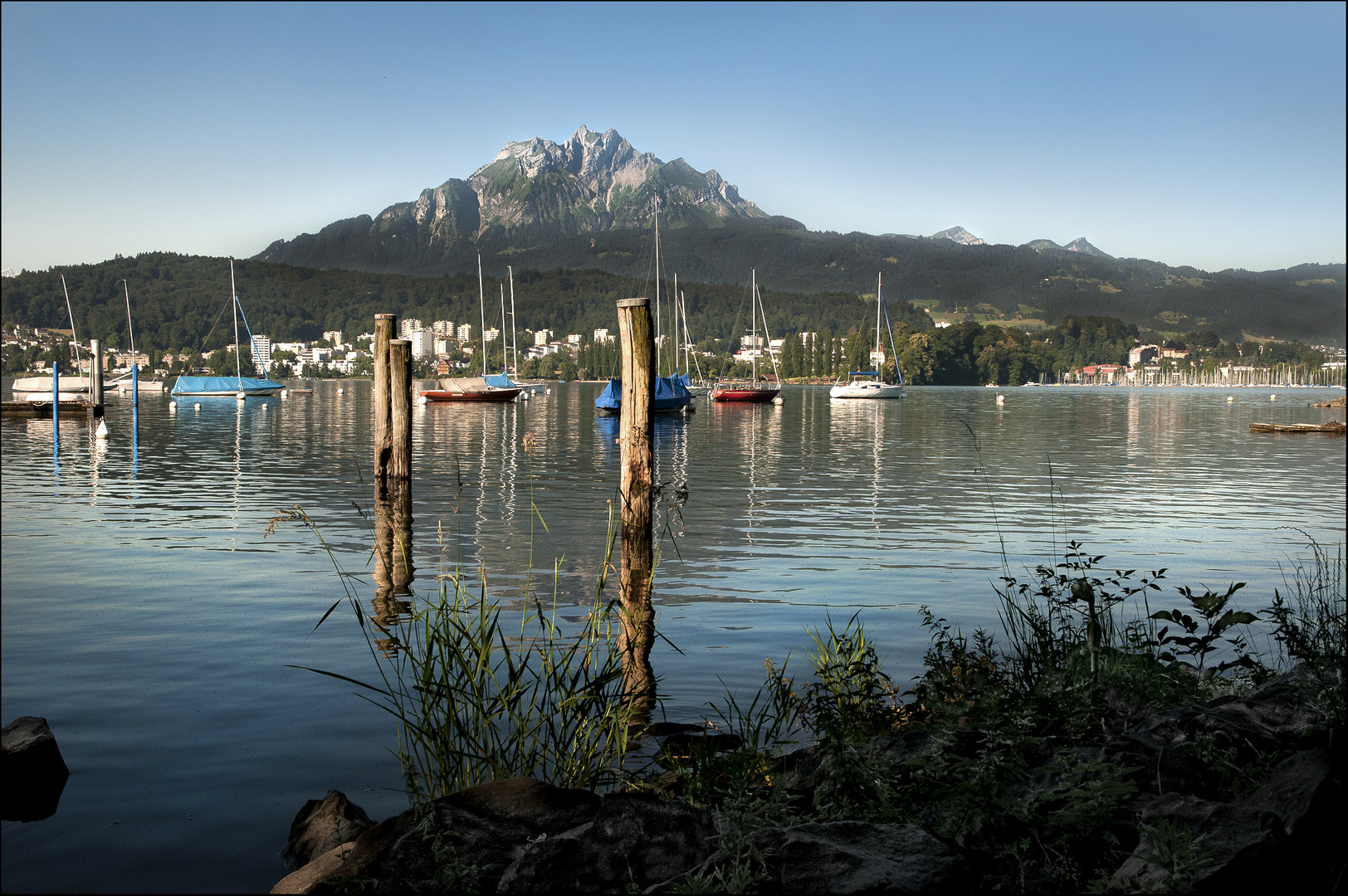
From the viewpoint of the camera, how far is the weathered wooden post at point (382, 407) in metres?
18.9

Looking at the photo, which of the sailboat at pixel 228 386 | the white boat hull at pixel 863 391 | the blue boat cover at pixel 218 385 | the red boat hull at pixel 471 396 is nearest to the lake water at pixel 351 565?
the red boat hull at pixel 471 396

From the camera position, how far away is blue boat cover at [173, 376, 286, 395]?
9044 cm

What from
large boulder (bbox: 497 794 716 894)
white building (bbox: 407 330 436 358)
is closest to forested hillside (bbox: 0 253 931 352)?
white building (bbox: 407 330 436 358)

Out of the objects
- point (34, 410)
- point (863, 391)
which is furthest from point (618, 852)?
point (863, 391)

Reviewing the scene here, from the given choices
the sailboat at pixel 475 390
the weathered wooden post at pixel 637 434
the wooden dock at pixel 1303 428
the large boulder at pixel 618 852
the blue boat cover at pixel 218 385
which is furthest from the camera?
the blue boat cover at pixel 218 385

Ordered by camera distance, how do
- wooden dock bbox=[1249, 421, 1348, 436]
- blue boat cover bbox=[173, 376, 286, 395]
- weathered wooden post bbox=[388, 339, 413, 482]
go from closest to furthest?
1. weathered wooden post bbox=[388, 339, 413, 482]
2. wooden dock bbox=[1249, 421, 1348, 436]
3. blue boat cover bbox=[173, 376, 286, 395]

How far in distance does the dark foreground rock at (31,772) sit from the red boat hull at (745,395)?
75.4 m

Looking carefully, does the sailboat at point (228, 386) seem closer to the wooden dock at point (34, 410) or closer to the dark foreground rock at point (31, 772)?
the wooden dock at point (34, 410)

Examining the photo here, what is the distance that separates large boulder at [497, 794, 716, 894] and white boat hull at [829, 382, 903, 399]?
89949 millimetres

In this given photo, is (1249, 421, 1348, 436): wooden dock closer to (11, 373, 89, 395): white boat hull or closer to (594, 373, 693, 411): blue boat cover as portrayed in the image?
(594, 373, 693, 411): blue boat cover

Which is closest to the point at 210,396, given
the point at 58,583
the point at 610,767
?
the point at 58,583

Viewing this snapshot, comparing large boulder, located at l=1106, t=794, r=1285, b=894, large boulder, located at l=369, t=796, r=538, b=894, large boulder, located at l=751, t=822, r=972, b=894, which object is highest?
large boulder, located at l=1106, t=794, r=1285, b=894

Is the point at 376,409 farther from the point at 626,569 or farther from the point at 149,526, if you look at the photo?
the point at 626,569

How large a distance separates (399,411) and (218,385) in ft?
266
